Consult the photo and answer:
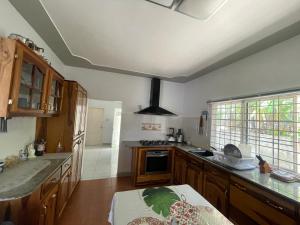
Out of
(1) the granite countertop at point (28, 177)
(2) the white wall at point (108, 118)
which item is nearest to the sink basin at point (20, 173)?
(1) the granite countertop at point (28, 177)

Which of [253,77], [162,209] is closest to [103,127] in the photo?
[253,77]

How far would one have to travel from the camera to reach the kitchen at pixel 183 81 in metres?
1.47

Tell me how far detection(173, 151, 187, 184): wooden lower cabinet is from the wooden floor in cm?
92

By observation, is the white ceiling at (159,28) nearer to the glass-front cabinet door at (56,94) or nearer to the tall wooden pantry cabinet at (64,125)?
the glass-front cabinet door at (56,94)

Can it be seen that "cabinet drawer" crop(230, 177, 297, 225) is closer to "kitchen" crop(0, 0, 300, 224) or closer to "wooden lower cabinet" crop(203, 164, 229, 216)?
"kitchen" crop(0, 0, 300, 224)

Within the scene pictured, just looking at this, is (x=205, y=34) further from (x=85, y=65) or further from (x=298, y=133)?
(x=85, y=65)

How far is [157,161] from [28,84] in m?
2.55

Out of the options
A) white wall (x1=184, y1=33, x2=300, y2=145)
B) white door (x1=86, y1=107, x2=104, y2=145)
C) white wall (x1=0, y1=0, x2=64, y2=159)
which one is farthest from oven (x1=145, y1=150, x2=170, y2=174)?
white door (x1=86, y1=107, x2=104, y2=145)

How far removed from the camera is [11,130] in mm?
1604

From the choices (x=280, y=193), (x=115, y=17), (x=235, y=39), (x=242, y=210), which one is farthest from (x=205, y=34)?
(x=242, y=210)

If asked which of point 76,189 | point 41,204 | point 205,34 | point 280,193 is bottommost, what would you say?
point 76,189

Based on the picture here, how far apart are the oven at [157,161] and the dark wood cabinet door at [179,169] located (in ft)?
0.57

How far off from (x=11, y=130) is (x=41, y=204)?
0.87 m

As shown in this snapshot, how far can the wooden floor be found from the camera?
80.4 inches
